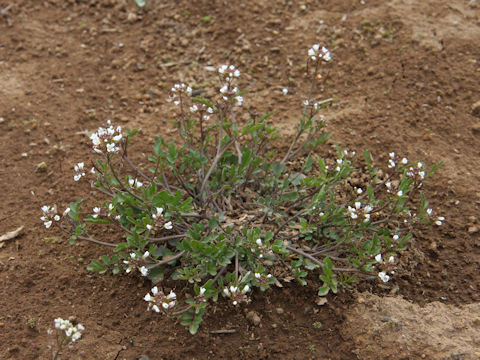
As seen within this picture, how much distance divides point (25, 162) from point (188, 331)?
6.97 ft

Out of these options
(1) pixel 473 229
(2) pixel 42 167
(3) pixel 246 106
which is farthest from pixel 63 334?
(1) pixel 473 229

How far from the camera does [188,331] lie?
2938 mm

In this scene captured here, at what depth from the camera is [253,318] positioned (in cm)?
303

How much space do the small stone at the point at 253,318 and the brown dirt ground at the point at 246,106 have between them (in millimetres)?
40

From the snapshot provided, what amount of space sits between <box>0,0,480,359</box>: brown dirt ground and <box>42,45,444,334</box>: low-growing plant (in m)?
0.22

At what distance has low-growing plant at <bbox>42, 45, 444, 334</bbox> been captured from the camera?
2.85 meters

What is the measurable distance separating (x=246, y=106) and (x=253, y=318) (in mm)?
2147

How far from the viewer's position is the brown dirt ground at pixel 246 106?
296 cm

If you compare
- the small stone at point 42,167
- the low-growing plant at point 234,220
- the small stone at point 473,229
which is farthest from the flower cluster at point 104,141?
the small stone at point 473,229

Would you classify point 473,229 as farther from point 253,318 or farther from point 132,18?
point 132,18

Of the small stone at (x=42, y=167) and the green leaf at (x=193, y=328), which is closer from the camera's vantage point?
the green leaf at (x=193, y=328)

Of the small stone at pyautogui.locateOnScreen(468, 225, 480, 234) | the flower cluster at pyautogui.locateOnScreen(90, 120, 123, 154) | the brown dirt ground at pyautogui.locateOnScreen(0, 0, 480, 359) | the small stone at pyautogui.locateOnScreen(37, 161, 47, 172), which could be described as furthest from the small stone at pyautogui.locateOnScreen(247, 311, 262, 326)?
the small stone at pyautogui.locateOnScreen(37, 161, 47, 172)

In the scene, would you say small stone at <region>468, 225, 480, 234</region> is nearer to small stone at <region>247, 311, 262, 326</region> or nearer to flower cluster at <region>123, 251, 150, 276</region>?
small stone at <region>247, 311, 262, 326</region>

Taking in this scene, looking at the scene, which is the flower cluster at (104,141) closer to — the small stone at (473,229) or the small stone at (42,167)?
the small stone at (42,167)
